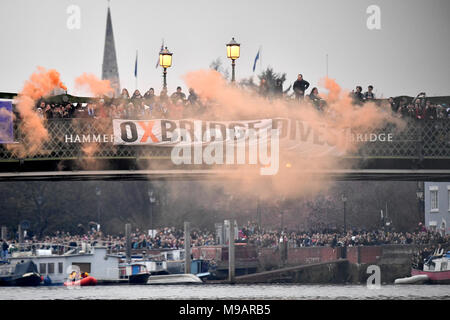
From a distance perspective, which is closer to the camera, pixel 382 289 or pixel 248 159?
pixel 248 159

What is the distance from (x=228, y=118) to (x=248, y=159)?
2.16m

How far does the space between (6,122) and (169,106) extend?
24.6 ft

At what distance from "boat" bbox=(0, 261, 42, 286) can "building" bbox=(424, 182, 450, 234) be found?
3101cm

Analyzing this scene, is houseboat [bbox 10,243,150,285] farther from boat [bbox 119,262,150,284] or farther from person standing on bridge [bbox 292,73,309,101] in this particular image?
person standing on bridge [bbox 292,73,309,101]

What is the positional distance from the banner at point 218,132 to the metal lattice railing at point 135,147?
450 mm

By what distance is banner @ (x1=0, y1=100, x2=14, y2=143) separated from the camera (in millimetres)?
48250

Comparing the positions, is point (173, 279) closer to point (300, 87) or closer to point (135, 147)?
point (135, 147)

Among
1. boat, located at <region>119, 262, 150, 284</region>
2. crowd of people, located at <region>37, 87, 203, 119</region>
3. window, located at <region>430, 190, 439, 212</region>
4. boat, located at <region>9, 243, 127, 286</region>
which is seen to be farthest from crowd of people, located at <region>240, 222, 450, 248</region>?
crowd of people, located at <region>37, 87, 203, 119</region>

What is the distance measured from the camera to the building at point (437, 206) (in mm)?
81875
